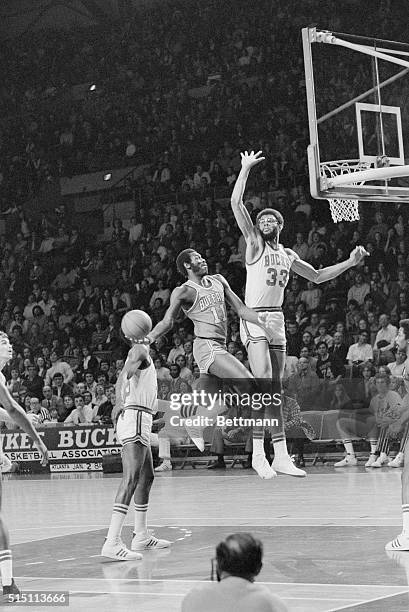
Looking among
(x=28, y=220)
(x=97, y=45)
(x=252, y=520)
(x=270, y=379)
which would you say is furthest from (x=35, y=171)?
(x=270, y=379)

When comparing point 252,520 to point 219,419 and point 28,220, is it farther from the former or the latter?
point 28,220

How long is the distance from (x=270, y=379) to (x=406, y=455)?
4.35 ft

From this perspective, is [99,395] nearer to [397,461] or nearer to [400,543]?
[397,461]

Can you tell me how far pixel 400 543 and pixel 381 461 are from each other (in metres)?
7.86

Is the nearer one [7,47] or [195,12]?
[195,12]

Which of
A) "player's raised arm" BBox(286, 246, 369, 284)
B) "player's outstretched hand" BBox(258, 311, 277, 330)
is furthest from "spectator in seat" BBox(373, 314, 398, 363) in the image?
"player's outstretched hand" BBox(258, 311, 277, 330)

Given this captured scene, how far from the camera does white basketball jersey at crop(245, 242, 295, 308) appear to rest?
29.9ft

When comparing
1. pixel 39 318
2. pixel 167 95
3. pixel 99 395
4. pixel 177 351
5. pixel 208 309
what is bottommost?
pixel 99 395

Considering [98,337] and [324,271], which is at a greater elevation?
[324,271]

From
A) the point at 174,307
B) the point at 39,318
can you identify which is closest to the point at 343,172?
the point at 174,307

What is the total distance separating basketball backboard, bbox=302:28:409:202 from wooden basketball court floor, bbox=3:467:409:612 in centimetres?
326

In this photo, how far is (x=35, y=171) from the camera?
30375 mm

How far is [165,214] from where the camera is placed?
84.8 feet

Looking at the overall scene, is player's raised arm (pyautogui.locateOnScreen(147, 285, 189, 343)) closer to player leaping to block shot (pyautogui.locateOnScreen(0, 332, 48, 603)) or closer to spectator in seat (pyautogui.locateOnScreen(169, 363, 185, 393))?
player leaping to block shot (pyautogui.locateOnScreen(0, 332, 48, 603))
